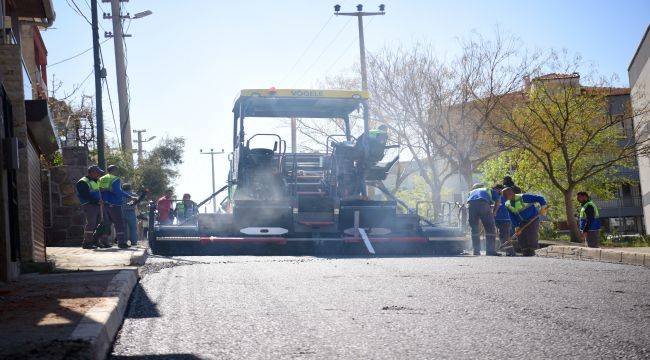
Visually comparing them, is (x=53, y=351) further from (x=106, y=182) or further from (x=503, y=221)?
(x=503, y=221)

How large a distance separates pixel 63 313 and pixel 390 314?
2223 mm

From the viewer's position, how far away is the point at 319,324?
561 centimetres

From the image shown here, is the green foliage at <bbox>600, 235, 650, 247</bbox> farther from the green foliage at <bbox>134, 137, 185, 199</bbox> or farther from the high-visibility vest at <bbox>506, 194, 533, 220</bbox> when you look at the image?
the green foliage at <bbox>134, 137, 185, 199</bbox>

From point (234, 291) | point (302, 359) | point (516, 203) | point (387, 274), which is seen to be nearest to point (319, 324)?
point (302, 359)

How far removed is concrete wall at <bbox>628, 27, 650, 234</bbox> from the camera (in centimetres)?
3017

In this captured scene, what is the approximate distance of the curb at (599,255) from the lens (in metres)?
12.1

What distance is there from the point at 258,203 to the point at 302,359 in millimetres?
9691

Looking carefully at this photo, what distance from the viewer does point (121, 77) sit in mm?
24844

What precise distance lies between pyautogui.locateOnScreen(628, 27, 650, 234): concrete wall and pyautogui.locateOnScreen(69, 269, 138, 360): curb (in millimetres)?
24453

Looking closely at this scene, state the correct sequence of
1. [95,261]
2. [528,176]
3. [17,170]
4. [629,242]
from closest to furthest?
[17,170] → [95,261] → [629,242] → [528,176]

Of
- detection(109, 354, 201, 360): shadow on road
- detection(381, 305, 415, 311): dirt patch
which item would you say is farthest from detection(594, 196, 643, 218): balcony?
detection(109, 354, 201, 360): shadow on road

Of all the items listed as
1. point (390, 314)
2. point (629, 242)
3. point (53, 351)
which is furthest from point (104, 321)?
point (629, 242)

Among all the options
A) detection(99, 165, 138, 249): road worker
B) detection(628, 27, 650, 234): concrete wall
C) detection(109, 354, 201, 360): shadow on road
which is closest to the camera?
detection(109, 354, 201, 360): shadow on road

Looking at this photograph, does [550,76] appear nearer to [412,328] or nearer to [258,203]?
[258,203]
